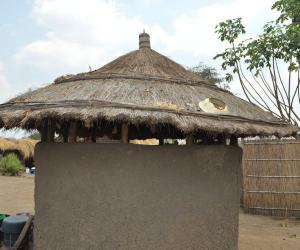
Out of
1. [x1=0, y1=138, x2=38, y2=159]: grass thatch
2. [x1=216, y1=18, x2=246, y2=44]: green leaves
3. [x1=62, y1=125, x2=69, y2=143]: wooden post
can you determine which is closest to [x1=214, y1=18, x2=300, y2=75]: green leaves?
[x1=216, y1=18, x2=246, y2=44]: green leaves

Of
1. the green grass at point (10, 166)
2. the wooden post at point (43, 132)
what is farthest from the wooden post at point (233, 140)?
the green grass at point (10, 166)

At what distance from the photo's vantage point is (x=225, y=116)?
4574 mm

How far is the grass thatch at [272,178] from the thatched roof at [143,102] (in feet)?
16.3

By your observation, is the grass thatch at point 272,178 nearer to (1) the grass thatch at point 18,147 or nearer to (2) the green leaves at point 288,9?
(2) the green leaves at point 288,9

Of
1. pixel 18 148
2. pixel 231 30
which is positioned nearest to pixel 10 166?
pixel 18 148

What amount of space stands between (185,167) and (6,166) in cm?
1461

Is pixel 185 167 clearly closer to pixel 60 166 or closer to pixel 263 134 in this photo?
pixel 263 134

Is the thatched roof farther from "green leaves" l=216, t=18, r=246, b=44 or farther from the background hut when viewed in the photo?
the background hut

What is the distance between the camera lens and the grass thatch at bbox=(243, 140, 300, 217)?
1006cm

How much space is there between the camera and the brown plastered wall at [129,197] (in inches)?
178

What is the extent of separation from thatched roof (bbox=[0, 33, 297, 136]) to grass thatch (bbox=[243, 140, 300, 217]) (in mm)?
4969

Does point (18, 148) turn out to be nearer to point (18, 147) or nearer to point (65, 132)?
point (18, 147)

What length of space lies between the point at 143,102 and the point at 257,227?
5760 mm

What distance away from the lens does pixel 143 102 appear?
446 cm
